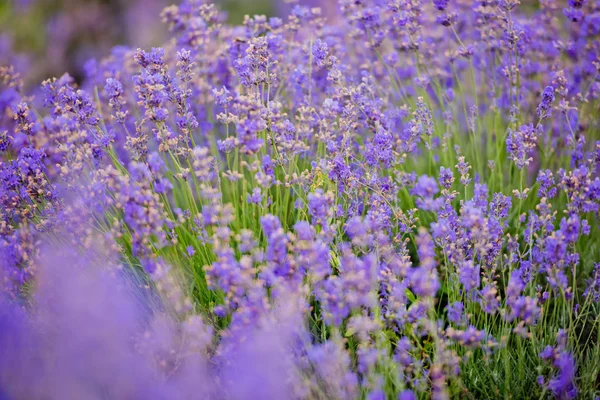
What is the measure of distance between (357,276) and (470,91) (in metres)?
2.75

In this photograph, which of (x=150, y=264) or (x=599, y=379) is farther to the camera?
(x=599, y=379)

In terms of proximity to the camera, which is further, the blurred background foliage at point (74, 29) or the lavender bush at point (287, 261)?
the blurred background foliage at point (74, 29)

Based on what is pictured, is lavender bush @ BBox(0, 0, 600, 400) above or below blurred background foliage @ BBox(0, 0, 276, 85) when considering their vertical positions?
above

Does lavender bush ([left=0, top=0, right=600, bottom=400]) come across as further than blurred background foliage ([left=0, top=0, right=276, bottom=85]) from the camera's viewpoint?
No

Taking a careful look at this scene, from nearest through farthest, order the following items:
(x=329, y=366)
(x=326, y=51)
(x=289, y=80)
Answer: (x=329, y=366) < (x=326, y=51) < (x=289, y=80)

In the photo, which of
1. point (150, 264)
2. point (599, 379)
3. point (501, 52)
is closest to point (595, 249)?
point (599, 379)

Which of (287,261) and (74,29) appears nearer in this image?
Answer: (287,261)

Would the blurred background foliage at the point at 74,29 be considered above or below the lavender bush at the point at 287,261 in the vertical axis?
below

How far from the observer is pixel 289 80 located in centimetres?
304

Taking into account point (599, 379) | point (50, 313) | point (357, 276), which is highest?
point (357, 276)

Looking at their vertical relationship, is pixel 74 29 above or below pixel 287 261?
below

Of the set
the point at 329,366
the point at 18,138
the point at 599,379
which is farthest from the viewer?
the point at 18,138

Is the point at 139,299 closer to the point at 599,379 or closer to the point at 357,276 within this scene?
the point at 357,276

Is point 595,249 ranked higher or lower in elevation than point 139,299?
lower
